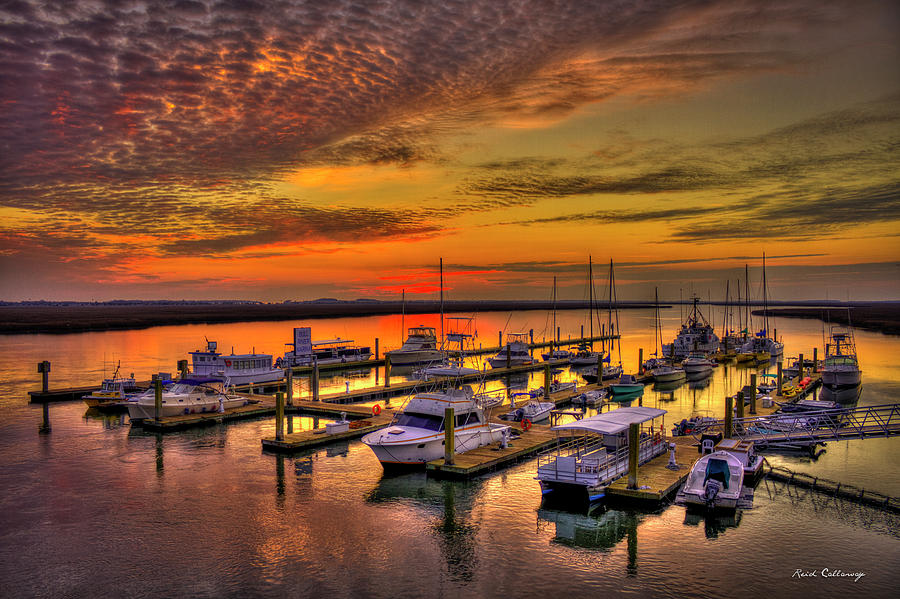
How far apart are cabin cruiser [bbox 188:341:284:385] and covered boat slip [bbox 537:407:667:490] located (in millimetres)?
34446

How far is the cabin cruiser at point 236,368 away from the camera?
54.0 meters

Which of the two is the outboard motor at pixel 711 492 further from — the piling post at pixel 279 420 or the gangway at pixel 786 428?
the piling post at pixel 279 420

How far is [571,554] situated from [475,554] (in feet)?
10.3

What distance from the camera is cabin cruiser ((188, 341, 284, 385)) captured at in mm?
54031

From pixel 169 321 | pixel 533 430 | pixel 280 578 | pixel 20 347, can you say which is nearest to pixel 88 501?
pixel 280 578

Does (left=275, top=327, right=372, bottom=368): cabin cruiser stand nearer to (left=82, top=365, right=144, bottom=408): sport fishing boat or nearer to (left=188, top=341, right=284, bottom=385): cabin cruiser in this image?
(left=188, top=341, right=284, bottom=385): cabin cruiser

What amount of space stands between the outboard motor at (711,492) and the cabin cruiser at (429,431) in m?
10.5

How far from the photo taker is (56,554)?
63.8ft

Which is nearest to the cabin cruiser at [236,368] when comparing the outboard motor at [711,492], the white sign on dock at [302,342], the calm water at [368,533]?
the white sign on dock at [302,342]

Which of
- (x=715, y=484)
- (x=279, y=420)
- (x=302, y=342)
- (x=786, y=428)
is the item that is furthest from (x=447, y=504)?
(x=302, y=342)

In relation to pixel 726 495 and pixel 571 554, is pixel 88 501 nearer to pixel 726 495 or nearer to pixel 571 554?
pixel 571 554

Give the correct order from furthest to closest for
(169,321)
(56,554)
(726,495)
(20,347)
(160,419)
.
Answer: (169,321) < (20,347) < (160,419) < (726,495) < (56,554)

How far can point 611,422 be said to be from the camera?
2606 cm

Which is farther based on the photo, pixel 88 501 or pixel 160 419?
pixel 160 419
